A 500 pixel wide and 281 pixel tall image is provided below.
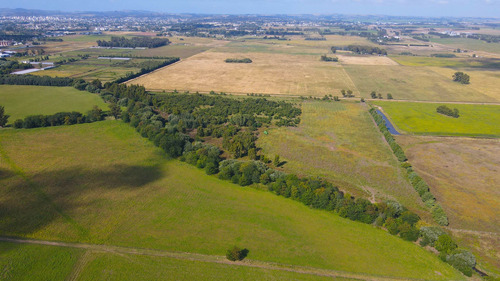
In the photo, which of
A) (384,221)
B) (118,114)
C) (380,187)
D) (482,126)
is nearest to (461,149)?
(482,126)

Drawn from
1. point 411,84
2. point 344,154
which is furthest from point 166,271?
point 411,84

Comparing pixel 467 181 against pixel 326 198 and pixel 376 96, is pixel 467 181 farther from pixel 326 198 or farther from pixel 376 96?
pixel 376 96

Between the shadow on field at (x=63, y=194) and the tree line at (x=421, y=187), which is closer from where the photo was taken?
the shadow on field at (x=63, y=194)

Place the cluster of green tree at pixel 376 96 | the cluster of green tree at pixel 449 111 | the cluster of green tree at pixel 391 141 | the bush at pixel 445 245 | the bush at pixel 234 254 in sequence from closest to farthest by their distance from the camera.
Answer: the bush at pixel 234 254 → the bush at pixel 445 245 → the cluster of green tree at pixel 391 141 → the cluster of green tree at pixel 449 111 → the cluster of green tree at pixel 376 96

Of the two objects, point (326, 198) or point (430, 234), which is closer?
point (430, 234)

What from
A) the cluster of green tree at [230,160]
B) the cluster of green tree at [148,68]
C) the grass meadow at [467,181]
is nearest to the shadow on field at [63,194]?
the cluster of green tree at [230,160]

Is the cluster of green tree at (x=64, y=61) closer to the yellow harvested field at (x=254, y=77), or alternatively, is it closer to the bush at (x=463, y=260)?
the yellow harvested field at (x=254, y=77)
